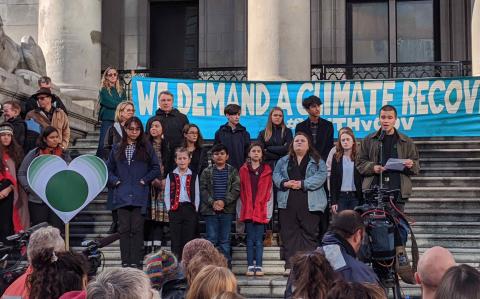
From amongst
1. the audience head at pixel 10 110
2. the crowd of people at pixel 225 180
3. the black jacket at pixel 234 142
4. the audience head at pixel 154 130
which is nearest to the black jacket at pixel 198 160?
the crowd of people at pixel 225 180

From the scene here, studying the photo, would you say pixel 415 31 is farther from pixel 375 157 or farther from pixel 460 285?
pixel 460 285

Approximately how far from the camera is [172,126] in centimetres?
1302

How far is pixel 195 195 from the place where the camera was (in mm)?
11555

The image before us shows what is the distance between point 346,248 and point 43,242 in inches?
88.1

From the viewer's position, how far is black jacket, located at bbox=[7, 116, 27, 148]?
12.5 m

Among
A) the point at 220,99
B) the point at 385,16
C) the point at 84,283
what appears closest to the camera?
the point at 84,283

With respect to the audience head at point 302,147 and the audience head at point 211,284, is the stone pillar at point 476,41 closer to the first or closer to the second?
the audience head at point 302,147

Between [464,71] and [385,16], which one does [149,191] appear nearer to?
[464,71]

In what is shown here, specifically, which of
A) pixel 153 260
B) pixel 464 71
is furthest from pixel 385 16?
pixel 153 260

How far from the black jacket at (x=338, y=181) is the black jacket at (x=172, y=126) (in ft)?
8.26

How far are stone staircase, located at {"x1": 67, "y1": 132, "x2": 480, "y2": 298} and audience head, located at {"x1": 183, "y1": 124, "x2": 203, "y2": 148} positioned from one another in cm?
159

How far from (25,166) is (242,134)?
3.15 meters

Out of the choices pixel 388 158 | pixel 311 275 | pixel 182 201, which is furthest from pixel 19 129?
pixel 311 275

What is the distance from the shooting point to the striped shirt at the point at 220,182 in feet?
38.1
